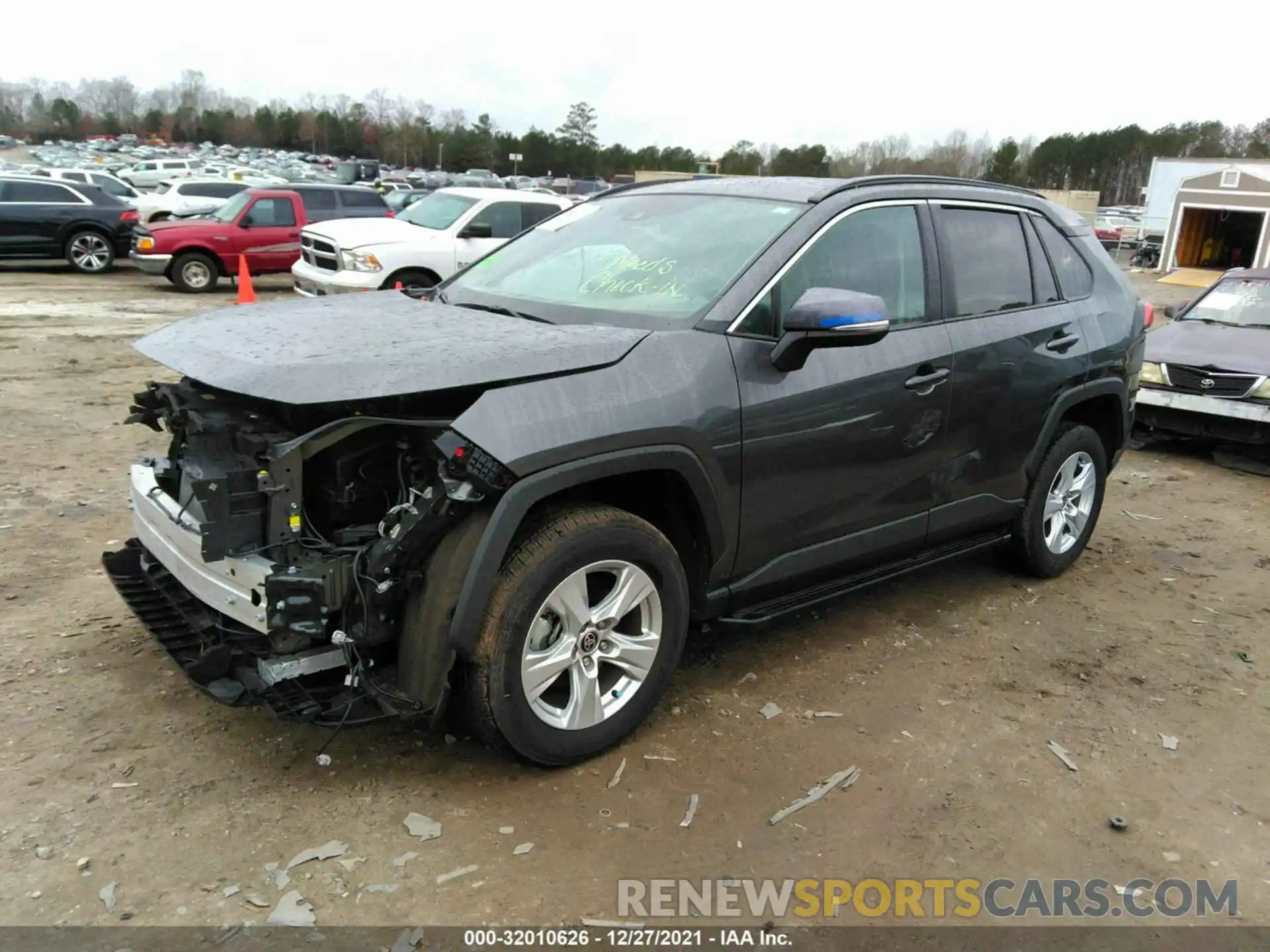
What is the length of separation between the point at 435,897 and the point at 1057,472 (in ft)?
12.0

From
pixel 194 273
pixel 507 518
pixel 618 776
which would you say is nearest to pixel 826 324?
pixel 507 518

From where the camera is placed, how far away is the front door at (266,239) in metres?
15.6

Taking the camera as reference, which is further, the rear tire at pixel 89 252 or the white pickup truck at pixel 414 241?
the rear tire at pixel 89 252

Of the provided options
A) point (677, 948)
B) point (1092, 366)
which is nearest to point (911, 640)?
point (1092, 366)

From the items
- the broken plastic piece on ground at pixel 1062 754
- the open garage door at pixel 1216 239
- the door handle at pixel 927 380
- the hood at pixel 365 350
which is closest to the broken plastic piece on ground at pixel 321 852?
the hood at pixel 365 350

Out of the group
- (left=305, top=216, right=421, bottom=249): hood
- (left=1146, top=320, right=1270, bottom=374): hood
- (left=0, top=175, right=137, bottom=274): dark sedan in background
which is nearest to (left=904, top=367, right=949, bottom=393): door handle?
(left=1146, top=320, right=1270, bottom=374): hood

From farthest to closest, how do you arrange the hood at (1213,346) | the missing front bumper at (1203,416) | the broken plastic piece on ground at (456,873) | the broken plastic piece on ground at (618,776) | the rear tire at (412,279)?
1. the rear tire at (412,279)
2. the hood at (1213,346)
3. the missing front bumper at (1203,416)
4. the broken plastic piece on ground at (618,776)
5. the broken plastic piece on ground at (456,873)

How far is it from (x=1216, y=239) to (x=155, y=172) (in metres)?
40.0

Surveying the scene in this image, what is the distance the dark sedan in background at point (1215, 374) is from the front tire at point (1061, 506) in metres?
3.11

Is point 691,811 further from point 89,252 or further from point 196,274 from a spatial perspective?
point 89,252

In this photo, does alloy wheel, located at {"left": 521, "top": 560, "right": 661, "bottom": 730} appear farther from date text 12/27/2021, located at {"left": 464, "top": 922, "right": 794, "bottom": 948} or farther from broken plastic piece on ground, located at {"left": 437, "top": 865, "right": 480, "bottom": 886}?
date text 12/27/2021, located at {"left": 464, "top": 922, "right": 794, "bottom": 948}

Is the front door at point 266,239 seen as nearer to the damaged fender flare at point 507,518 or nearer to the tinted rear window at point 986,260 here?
the tinted rear window at point 986,260

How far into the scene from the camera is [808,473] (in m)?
3.54

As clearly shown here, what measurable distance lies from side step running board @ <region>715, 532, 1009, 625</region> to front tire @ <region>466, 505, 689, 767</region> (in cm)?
36
